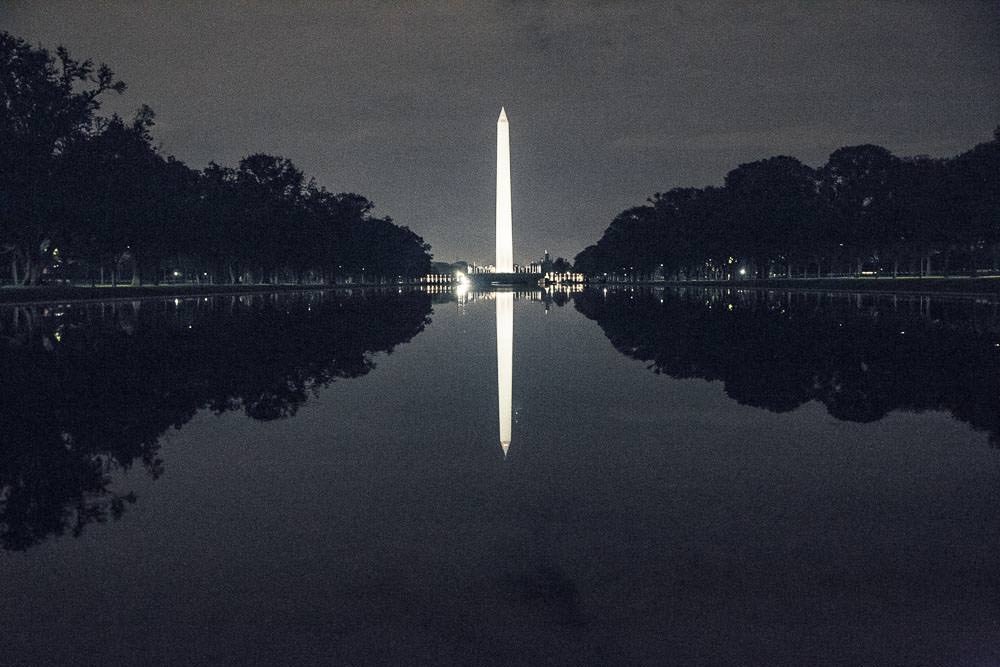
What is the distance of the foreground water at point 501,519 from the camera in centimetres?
569

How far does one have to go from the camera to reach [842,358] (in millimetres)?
22547

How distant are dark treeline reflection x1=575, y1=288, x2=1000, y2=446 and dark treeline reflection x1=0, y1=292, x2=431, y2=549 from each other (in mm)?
8676

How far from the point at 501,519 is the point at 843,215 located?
347ft

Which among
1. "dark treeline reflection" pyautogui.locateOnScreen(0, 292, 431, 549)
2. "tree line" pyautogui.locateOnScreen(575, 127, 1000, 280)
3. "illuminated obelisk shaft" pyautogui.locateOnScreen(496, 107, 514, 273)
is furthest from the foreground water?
"illuminated obelisk shaft" pyautogui.locateOnScreen(496, 107, 514, 273)

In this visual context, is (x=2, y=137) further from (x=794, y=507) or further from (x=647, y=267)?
(x=647, y=267)

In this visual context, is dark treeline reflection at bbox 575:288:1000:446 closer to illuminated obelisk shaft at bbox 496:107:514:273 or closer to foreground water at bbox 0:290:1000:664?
foreground water at bbox 0:290:1000:664

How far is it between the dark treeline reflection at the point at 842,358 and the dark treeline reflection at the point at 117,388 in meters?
8.68

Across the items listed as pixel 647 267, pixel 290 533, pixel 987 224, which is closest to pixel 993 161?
pixel 987 224

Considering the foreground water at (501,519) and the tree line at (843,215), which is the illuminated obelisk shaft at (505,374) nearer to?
the foreground water at (501,519)

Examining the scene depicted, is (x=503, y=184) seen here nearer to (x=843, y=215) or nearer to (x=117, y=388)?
(x=843, y=215)

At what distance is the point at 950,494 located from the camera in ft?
30.0

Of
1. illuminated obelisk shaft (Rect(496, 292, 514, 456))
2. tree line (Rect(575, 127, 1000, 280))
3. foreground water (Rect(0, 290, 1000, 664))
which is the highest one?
tree line (Rect(575, 127, 1000, 280))

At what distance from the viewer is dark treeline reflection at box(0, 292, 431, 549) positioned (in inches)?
374

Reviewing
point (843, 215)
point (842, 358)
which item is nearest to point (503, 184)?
point (843, 215)
